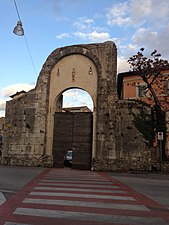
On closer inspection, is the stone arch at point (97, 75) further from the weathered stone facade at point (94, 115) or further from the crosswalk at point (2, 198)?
→ the crosswalk at point (2, 198)

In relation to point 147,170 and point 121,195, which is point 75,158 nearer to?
point 147,170

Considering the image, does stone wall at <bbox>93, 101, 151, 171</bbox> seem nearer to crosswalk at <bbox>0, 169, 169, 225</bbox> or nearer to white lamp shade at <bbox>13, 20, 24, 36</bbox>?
white lamp shade at <bbox>13, 20, 24, 36</bbox>

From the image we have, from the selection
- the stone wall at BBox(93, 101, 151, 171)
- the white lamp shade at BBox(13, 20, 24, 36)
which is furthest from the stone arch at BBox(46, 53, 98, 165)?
the white lamp shade at BBox(13, 20, 24, 36)

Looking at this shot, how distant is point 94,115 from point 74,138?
2.39 metres

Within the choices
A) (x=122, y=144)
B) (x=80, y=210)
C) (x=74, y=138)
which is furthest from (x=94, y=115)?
(x=80, y=210)

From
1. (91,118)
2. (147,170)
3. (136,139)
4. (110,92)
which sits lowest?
(147,170)

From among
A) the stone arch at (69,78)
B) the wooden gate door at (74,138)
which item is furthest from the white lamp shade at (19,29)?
the wooden gate door at (74,138)

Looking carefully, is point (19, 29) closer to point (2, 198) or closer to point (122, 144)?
point (2, 198)

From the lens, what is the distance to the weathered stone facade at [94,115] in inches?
787

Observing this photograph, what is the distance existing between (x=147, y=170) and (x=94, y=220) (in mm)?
14543

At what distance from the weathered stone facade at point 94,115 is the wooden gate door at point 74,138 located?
0.51 m

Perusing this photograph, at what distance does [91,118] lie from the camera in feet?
70.3

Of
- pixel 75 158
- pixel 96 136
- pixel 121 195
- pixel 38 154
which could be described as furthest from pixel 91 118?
pixel 121 195

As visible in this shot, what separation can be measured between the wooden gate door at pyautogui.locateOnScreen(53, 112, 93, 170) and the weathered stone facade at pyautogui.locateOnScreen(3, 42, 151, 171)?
51cm
